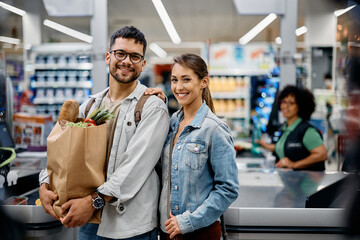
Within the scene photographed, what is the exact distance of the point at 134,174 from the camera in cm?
153

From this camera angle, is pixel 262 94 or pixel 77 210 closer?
pixel 77 210

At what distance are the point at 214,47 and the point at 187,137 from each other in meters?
6.67

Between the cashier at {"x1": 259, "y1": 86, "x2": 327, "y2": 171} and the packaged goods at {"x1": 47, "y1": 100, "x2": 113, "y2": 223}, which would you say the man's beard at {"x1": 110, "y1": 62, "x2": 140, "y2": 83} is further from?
the cashier at {"x1": 259, "y1": 86, "x2": 327, "y2": 171}

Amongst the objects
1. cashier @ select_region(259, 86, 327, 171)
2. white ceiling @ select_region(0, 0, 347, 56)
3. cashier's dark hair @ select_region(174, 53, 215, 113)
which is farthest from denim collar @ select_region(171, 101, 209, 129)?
white ceiling @ select_region(0, 0, 347, 56)

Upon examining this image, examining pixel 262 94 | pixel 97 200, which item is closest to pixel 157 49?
pixel 262 94

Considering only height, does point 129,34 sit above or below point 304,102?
above

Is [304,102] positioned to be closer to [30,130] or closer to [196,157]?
[196,157]

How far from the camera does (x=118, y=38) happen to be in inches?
65.1

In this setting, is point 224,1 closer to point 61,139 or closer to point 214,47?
point 214,47

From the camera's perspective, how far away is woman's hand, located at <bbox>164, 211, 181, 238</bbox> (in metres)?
1.46

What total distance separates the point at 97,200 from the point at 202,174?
47 cm

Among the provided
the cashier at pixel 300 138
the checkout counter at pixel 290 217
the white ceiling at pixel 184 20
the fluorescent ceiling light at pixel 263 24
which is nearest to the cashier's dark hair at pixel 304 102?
the cashier at pixel 300 138

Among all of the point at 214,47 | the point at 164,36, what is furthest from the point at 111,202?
the point at 164,36

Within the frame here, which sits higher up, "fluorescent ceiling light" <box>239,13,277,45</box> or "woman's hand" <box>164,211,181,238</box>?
"fluorescent ceiling light" <box>239,13,277,45</box>
